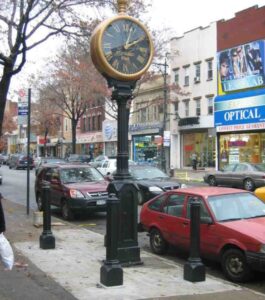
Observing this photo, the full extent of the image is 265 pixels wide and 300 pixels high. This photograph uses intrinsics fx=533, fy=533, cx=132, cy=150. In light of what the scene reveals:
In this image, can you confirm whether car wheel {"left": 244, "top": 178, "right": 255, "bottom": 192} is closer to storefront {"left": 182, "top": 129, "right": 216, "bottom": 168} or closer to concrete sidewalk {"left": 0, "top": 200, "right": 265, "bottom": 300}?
storefront {"left": 182, "top": 129, "right": 216, "bottom": 168}

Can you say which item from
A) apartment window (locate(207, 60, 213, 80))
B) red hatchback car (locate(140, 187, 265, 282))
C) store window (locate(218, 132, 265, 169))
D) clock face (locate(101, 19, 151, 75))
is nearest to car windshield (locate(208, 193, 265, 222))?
red hatchback car (locate(140, 187, 265, 282))

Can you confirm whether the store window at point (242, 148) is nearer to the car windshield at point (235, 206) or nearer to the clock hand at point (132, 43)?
the car windshield at point (235, 206)

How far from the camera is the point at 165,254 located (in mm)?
10336

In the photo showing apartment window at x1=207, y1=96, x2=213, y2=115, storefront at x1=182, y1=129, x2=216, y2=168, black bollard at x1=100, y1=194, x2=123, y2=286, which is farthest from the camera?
storefront at x1=182, y1=129, x2=216, y2=168

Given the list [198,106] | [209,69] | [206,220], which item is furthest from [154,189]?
[198,106]

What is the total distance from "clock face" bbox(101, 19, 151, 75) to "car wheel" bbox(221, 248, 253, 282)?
3.37 metres

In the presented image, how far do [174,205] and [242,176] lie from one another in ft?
54.5

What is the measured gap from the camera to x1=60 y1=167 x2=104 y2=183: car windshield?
16.3 metres

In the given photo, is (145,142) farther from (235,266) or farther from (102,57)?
(235,266)

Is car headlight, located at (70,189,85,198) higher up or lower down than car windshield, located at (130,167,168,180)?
lower down

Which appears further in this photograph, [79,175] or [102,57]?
[79,175]

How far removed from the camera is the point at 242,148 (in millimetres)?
38656

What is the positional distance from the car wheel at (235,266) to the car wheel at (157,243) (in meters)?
1.91

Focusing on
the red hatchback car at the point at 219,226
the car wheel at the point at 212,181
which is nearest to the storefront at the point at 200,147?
the car wheel at the point at 212,181
